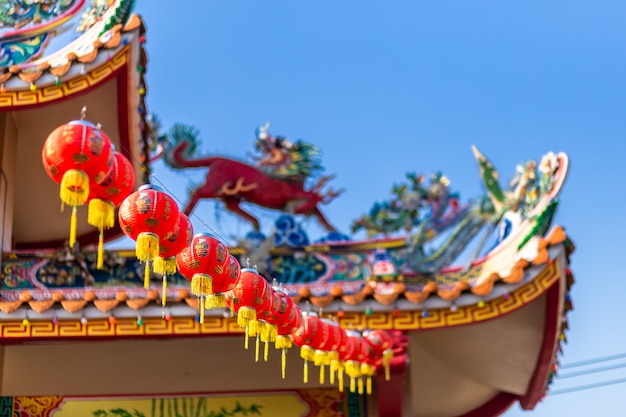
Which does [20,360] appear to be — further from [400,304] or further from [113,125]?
[400,304]

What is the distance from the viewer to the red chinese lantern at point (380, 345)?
892 cm

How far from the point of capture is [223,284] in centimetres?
759

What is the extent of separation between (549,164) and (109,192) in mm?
4687

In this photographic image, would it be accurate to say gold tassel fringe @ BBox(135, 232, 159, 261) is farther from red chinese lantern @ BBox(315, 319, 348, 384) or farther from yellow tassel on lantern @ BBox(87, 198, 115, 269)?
red chinese lantern @ BBox(315, 319, 348, 384)

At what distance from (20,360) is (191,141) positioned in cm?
314

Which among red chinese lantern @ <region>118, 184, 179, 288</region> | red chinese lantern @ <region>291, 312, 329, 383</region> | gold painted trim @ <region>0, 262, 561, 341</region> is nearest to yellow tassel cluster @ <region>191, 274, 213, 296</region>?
red chinese lantern @ <region>118, 184, 179, 288</region>

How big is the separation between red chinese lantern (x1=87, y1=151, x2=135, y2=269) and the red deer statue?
13.9ft

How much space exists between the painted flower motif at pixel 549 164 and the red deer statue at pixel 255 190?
218 centimetres

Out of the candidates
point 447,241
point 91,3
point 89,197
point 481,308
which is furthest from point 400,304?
point 91,3

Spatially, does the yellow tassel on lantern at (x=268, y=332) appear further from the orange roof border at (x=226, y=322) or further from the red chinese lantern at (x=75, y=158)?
the red chinese lantern at (x=75, y=158)

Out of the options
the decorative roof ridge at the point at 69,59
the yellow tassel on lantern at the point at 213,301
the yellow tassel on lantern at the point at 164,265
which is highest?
the decorative roof ridge at the point at 69,59

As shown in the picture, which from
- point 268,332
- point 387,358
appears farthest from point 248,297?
point 387,358

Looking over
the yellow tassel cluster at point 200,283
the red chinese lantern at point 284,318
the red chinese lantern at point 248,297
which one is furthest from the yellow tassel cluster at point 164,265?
the red chinese lantern at point 284,318

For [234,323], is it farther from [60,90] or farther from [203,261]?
[60,90]
